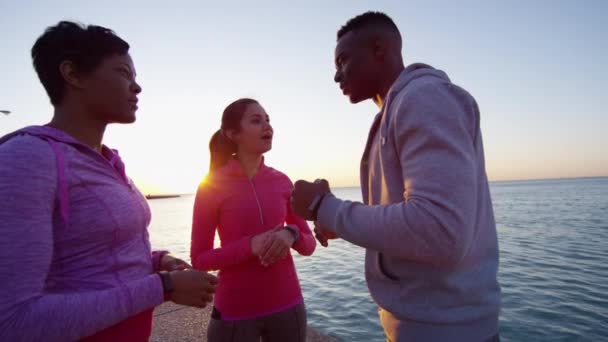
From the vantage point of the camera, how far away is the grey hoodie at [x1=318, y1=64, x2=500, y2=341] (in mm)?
1305

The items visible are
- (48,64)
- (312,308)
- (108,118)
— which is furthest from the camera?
(312,308)

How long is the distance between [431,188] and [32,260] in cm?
159

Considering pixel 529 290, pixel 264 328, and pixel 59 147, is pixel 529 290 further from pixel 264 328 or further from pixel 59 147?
pixel 59 147

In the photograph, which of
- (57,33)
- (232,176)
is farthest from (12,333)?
(232,176)

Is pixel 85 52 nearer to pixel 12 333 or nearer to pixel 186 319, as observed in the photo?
pixel 12 333

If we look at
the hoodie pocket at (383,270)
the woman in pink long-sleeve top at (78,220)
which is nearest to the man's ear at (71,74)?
the woman in pink long-sleeve top at (78,220)

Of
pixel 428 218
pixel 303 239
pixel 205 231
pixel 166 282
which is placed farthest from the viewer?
pixel 303 239

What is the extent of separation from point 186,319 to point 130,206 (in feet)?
13.3

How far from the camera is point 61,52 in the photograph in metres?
1.59

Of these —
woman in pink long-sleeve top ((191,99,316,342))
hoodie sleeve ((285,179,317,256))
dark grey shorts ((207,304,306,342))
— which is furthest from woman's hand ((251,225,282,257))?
dark grey shorts ((207,304,306,342))

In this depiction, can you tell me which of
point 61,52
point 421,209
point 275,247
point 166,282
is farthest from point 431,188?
point 61,52

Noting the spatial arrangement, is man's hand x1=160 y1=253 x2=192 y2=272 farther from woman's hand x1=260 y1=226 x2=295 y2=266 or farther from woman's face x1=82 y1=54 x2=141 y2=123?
woman's face x1=82 y1=54 x2=141 y2=123

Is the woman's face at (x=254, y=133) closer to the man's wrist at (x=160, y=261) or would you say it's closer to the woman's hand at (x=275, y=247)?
the woman's hand at (x=275, y=247)

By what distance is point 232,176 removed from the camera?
2.96 meters
